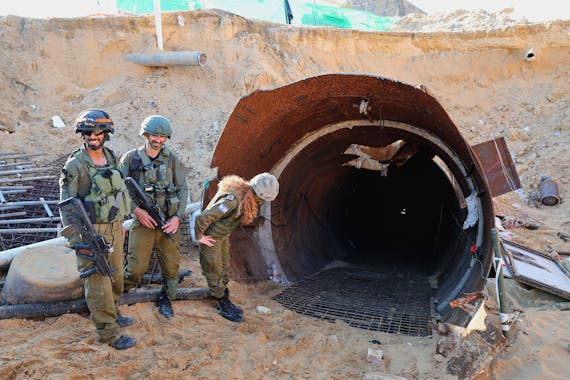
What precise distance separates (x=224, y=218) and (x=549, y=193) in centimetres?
812

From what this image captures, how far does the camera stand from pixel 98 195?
3299mm

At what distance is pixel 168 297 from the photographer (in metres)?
4.27

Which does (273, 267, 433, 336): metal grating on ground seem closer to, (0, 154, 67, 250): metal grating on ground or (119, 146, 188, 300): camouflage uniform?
(119, 146, 188, 300): camouflage uniform

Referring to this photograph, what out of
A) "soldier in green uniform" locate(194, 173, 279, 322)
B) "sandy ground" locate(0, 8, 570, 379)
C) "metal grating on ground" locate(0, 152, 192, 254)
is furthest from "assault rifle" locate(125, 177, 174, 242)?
"metal grating on ground" locate(0, 152, 192, 254)

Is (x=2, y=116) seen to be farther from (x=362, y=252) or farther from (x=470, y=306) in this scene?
(x=470, y=306)

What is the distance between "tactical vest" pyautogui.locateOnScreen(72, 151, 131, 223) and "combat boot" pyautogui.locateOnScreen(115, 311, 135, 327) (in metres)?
0.92

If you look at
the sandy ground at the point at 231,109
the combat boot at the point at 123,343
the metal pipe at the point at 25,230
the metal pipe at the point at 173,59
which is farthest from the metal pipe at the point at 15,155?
the combat boot at the point at 123,343

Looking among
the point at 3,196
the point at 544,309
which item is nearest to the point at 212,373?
the point at 544,309

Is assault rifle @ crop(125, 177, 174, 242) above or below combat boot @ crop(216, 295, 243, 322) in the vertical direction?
above

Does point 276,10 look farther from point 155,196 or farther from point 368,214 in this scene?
point 155,196

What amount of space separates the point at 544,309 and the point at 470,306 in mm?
1162

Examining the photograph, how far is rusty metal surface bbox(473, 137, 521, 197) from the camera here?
509 centimetres

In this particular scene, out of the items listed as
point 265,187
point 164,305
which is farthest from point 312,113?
point 164,305

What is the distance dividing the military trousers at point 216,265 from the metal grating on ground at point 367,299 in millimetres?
1132
